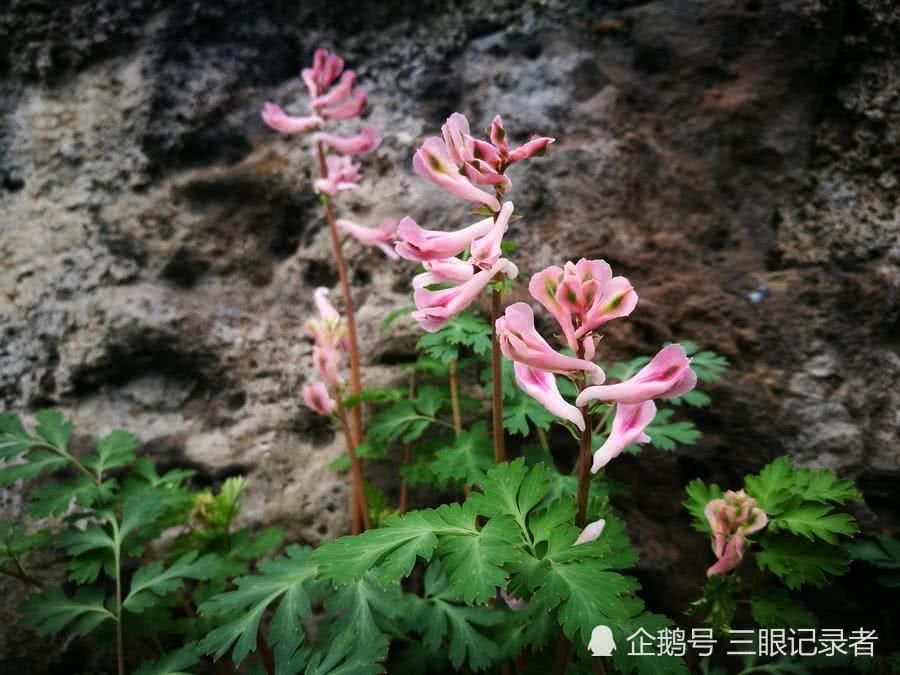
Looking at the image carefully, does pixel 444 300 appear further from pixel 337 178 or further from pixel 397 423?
pixel 337 178

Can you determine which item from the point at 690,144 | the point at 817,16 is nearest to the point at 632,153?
the point at 690,144

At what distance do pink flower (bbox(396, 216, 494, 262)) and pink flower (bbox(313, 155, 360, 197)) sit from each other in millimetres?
1062

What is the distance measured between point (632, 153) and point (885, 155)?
1058 millimetres

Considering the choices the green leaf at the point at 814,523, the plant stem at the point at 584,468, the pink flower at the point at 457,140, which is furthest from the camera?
the green leaf at the point at 814,523

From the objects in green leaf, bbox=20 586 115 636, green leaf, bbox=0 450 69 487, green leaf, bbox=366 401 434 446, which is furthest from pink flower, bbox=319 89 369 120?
green leaf, bbox=20 586 115 636

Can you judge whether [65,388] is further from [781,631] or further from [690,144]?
[690,144]

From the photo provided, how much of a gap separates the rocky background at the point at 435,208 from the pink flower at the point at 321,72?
22.0 inches

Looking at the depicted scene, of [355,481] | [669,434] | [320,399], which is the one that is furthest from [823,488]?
[320,399]

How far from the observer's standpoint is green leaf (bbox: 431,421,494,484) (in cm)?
169

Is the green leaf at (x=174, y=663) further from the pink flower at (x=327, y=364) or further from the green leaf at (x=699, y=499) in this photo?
the green leaf at (x=699, y=499)

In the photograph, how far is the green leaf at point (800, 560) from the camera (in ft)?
4.76

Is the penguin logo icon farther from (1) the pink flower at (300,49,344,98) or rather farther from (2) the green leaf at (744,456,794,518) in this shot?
(1) the pink flower at (300,49,344,98)

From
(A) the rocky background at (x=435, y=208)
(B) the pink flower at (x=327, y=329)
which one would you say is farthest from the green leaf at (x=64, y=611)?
(B) the pink flower at (x=327, y=329)

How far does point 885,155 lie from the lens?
2.45 metres
